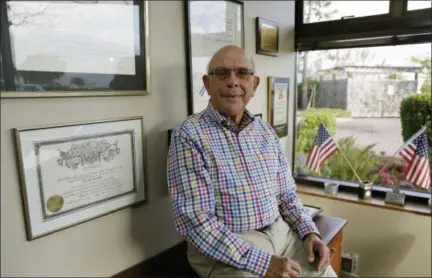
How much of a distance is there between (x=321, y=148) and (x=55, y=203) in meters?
1.56

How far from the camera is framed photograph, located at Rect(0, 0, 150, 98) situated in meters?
0.88

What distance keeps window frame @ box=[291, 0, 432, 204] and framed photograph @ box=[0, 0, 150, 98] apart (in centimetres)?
127

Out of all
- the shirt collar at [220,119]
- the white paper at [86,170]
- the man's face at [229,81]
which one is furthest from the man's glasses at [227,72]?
the white paper at [86,170]

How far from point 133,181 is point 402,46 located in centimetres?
171

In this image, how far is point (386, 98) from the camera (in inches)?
77.3

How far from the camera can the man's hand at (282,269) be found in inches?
40.7

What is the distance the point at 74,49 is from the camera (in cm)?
101

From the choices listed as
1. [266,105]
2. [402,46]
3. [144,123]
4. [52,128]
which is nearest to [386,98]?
[402,46]

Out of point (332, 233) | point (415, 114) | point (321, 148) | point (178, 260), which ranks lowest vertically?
point (178, 260)

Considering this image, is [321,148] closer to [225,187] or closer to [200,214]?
[225,187]

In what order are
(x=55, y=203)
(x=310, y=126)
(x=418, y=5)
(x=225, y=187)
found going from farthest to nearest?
(x=310, y=126) < (x=418, y=5) < (x=225, y=187) < (x=55, y=203)

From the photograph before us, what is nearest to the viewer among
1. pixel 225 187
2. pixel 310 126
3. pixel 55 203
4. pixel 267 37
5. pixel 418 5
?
pixel 55 203

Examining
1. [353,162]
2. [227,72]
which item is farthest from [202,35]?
[353,162]

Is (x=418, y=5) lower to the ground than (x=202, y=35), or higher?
higher
